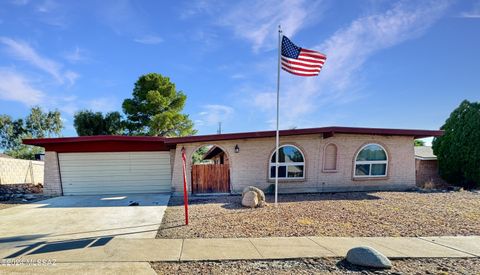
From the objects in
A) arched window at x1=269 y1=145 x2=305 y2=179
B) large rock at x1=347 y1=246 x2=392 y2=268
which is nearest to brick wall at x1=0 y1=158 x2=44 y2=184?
arched window at x1=269 y1=145 x2=305 y2=179

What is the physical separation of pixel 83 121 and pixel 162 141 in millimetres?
16498

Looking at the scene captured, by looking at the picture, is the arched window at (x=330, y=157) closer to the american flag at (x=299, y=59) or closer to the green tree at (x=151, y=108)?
the american flag at (x=299, y=59)

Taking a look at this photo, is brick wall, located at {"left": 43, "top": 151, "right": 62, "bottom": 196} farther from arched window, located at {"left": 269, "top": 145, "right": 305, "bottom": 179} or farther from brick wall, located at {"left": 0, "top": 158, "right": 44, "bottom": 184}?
arched window, located at {"left": 269, "top": 145, "right": 305, "bottom": 179}

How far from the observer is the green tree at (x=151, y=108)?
2156 cm

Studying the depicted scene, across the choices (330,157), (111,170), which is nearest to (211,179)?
(111,170)

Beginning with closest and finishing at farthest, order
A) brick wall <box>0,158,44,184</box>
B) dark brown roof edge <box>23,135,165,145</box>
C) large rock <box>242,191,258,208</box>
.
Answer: large rock <box>242,191,258,208</box>, dark brown roof edge <box>23,135,165,145</box>, brick wall <box>0,158,44,184</box>

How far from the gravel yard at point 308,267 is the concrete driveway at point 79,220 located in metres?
1.82

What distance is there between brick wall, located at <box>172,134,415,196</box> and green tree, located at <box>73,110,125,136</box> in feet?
47.9

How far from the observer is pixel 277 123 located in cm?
844

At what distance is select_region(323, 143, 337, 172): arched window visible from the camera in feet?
36.4

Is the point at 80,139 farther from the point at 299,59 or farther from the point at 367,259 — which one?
the point at 367,259

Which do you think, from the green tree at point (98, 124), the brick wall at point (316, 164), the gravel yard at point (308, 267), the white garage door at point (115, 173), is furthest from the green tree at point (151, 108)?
the gravel yard at point (308, 267)

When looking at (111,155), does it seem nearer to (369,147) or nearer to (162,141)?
(162,141)

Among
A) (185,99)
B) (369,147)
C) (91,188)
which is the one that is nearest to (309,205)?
A: (369,147)
